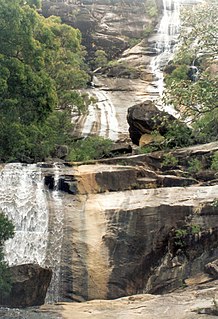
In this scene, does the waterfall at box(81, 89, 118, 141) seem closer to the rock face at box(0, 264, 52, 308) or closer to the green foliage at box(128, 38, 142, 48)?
the green foliage at box(128, 38, 142, 48)

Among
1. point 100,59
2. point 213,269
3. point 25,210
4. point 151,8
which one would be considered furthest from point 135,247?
point 151,8

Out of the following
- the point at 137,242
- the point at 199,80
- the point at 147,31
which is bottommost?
the point at 137,242

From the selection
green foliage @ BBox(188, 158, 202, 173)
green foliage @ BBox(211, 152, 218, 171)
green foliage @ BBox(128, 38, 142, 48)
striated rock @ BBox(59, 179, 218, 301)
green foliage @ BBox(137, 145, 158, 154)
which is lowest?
striated rock @ BBox(59, 179, 218, 301)

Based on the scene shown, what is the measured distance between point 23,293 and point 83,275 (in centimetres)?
311

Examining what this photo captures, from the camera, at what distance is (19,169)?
18609 millimetres

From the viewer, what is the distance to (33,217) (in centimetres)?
1703

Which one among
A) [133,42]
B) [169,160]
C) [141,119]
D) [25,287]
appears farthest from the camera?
[133,42]

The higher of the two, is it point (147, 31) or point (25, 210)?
point (147, 31)

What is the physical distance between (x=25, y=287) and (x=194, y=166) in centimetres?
887

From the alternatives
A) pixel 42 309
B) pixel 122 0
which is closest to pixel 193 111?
pixel 42 309

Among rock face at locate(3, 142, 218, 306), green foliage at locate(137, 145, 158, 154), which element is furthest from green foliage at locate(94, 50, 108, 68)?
rock face at locate(3, 142, 218, 306)

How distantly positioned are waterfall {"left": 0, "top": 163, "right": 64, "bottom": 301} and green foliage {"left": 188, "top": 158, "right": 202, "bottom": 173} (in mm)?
5248

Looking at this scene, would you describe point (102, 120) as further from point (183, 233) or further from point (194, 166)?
point (183, 233)

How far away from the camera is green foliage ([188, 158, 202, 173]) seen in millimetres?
18891
